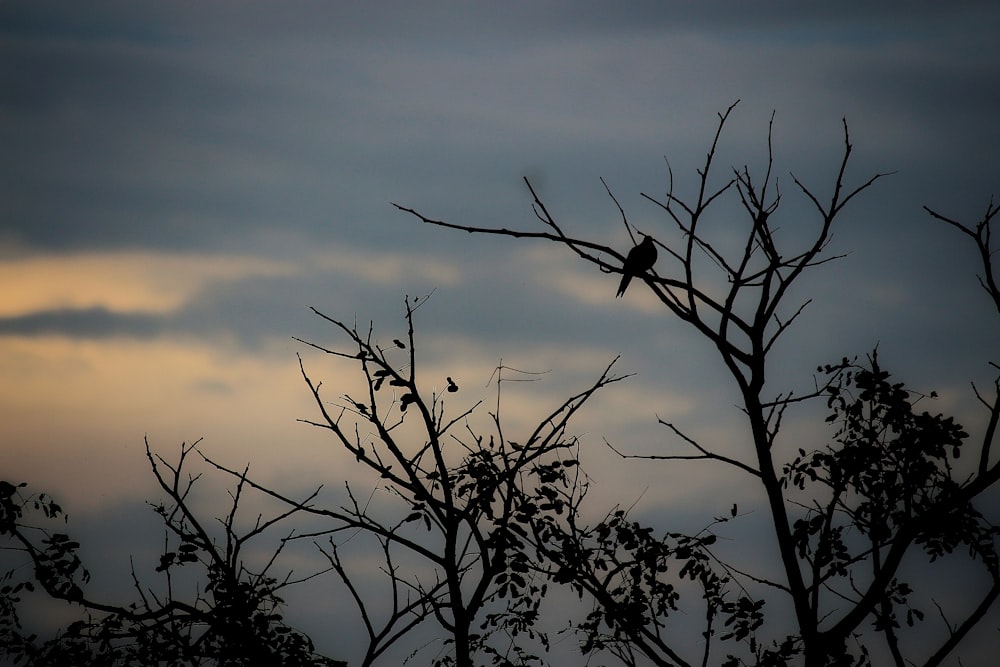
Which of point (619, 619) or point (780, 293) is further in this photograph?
point (619, 619)

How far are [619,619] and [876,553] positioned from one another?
5.94ft

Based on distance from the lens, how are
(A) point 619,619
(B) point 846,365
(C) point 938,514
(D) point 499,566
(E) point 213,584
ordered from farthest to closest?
Result: (B) point 846,365 → (E) point 213,584 → (D) point 499,566 → (A) point 619,619 → (C) point 938,514

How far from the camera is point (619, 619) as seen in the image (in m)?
5.56

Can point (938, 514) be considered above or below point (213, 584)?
above

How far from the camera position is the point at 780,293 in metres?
4.99

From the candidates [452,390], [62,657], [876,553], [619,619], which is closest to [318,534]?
[452,390]

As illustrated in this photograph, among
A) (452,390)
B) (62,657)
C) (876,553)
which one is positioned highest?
(452,390)

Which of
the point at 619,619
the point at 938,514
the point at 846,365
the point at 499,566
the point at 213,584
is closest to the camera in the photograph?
the point at 938,514

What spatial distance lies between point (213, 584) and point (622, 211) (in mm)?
4115

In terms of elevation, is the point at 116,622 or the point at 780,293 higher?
the point at 780,293

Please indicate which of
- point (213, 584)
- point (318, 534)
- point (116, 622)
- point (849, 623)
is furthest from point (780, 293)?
point (116, 622)

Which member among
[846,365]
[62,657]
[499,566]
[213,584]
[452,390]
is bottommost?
[62,657]

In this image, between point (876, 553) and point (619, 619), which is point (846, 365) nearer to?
point (876, 553)

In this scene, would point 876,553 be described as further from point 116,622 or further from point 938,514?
point 116,622
